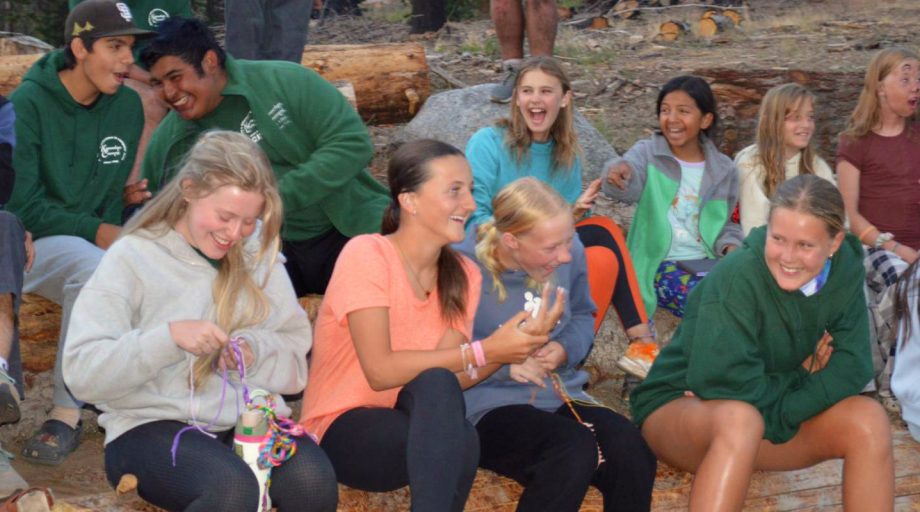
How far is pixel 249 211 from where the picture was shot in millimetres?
3486

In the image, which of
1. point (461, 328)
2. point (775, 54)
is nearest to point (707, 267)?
point (461, 328)

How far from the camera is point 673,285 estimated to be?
5047mm

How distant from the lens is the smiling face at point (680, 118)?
5191 millimetres

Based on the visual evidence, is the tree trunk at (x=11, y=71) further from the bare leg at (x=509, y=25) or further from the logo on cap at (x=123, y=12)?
the bare leg at (x=509, y=25)

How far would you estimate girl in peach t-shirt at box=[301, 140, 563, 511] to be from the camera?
133 inches

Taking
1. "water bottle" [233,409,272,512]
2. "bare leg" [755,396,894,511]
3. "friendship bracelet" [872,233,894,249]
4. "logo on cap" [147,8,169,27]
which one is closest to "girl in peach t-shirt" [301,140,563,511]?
"water bottle" [233,409,272,512]

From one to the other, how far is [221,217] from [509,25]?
3.92 meters

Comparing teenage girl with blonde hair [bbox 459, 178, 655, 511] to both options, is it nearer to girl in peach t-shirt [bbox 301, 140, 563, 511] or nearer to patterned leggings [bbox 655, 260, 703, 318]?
girl in peach t-shirt [bbox 301, 140, 563, 511]

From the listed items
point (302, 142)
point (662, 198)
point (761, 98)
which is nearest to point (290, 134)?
point (302, 142)

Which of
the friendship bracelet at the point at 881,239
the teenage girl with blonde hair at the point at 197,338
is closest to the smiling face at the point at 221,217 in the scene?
the teenage girl with blonde hair at the point at 197,338

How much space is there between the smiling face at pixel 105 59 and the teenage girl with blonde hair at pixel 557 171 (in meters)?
1.46

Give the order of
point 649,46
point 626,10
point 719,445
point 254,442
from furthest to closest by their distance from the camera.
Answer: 1. point 626,10
2. point 649,46
3. point 719,445
4. point 254,442

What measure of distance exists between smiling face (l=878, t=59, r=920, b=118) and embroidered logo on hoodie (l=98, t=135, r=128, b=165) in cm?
351

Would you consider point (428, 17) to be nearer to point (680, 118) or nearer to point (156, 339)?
point (680, 118)
